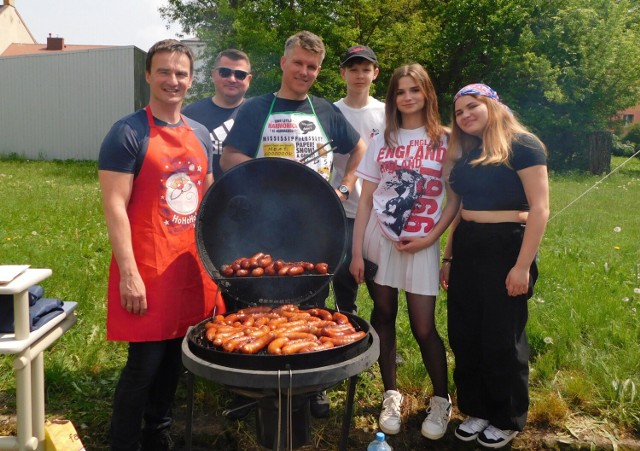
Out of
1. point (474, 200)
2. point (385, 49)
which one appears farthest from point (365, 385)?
point (385, 49)

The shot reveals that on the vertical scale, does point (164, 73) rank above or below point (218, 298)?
Answer: above

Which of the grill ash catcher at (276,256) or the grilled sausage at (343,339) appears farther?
the grilled sausage at (343,339)

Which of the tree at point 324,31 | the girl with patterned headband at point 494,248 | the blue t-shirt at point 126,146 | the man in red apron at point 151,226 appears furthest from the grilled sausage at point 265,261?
the tree at point 324,31

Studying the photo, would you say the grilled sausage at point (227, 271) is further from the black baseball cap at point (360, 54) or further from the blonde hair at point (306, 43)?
the black baseball cap at point (360, 54)

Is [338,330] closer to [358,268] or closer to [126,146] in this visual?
[358,268]

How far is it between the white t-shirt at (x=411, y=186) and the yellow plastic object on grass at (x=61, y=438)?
213cm

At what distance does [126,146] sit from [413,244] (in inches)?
68.5

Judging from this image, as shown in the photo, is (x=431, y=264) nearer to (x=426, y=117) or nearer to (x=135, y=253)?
(x=426, y=117)

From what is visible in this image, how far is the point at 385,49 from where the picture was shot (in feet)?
79.7

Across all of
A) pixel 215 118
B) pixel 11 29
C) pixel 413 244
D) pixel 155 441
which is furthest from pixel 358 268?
pixel 11 29

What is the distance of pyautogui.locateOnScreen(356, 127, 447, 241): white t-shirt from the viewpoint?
3.53m

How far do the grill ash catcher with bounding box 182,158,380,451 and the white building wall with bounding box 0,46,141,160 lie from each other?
22670mm

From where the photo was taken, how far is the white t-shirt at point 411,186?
11.6 ft

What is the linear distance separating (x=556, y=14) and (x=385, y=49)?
25.8 feet
